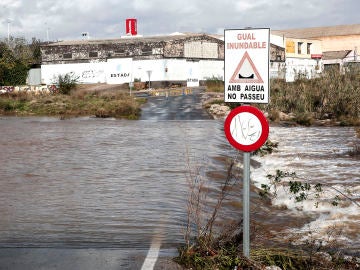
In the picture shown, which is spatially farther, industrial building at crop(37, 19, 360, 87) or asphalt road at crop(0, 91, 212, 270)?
industrial building at crop(37, 19, 360, 87)

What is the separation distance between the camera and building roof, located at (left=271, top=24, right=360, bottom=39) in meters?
102

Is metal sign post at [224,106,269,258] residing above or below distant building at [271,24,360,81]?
below

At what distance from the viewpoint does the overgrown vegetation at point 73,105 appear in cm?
4106

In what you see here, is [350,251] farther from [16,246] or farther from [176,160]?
[176,160]

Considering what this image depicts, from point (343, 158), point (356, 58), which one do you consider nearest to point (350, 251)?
point (343, 158)

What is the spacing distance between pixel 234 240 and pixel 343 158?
1346 cm

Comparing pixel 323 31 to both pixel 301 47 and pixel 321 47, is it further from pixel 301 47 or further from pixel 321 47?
pixel 301 47


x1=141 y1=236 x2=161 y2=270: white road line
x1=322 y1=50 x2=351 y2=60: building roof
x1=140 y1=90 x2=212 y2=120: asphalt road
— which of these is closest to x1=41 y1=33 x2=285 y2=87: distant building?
x1=140 y1=90 x2=212 y2=120: asphalt road

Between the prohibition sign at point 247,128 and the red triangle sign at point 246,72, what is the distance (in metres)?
0.29

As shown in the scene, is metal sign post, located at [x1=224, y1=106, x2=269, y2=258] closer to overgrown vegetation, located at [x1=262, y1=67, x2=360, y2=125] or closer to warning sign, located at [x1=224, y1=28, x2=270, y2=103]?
warning sign, located at [x1=224, y1=28, x2=270, y2=103]

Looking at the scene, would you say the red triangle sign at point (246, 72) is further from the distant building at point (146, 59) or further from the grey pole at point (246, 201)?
the distant building at point (146, 59)


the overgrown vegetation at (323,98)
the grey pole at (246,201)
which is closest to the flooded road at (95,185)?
the grey pole at (246,201)

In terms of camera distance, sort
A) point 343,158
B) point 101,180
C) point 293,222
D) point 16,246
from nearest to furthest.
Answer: point 16,246 → point 293,222 → point 101,180 → point 343,158

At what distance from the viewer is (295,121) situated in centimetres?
3572
